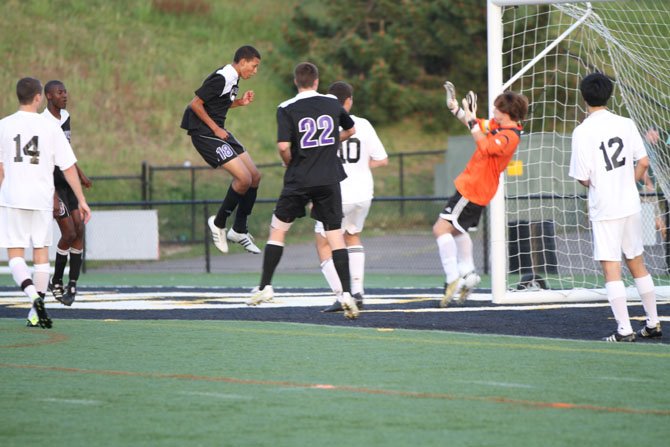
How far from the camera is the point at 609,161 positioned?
834cm

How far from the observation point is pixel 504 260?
450 inches

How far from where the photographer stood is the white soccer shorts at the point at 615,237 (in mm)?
8383

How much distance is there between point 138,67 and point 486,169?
31.2 m

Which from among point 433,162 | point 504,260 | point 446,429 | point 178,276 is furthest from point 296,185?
point 433,162

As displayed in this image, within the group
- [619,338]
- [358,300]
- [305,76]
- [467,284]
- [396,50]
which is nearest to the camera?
[619,338]

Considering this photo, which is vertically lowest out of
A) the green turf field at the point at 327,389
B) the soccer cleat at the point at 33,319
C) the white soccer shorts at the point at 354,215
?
the green turf field at the point at 327,389

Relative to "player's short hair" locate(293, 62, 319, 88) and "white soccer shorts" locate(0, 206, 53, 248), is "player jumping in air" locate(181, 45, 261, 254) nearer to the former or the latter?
"player's short hair" locate(293, 62, 319, 88)

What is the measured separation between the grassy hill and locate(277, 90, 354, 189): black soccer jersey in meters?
24.4

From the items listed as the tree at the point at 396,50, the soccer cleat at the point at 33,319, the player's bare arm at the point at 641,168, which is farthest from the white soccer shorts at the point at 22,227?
the tree at the point at 396,50

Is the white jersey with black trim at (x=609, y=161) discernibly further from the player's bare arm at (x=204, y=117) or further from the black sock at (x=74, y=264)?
the black sock at (x=74, y=264)

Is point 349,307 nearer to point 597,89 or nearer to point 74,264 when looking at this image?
point 597,89

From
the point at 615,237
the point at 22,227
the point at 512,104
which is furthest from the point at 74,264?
the point at 615,237

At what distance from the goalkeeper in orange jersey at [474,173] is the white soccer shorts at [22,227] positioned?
3.61m

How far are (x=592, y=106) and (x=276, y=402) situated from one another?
12.6 ft
